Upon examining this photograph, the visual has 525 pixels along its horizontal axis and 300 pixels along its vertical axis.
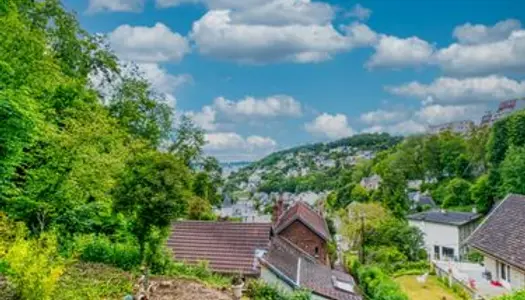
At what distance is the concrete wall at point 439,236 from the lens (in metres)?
52.6

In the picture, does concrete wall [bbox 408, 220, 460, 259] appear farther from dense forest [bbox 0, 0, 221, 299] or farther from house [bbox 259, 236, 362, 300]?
dense forest [bbox 0, 0, 221, 299]

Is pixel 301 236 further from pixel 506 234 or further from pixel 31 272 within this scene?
pixel 31 272

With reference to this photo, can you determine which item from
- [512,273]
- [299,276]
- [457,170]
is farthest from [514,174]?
[299,276]

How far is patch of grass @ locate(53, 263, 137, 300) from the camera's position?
12.2 m

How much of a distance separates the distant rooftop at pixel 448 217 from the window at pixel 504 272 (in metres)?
31.2

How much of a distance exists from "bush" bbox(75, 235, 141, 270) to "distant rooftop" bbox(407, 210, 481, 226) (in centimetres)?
4296

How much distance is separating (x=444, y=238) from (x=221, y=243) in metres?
39.1

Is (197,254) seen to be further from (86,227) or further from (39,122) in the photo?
(39,122)


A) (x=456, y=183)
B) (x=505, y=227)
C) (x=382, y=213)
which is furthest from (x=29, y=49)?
(x=456, y=183)

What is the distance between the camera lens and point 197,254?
21266 mm

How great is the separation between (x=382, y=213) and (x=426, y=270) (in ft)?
30.5

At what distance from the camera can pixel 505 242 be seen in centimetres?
2178

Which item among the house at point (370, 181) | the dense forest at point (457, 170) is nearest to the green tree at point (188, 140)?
the dense forest at point (457, 170)

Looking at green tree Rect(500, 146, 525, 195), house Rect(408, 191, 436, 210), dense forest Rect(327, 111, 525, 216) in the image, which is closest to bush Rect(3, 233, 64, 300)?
green tree Rect(500, 146, 525, 195)
